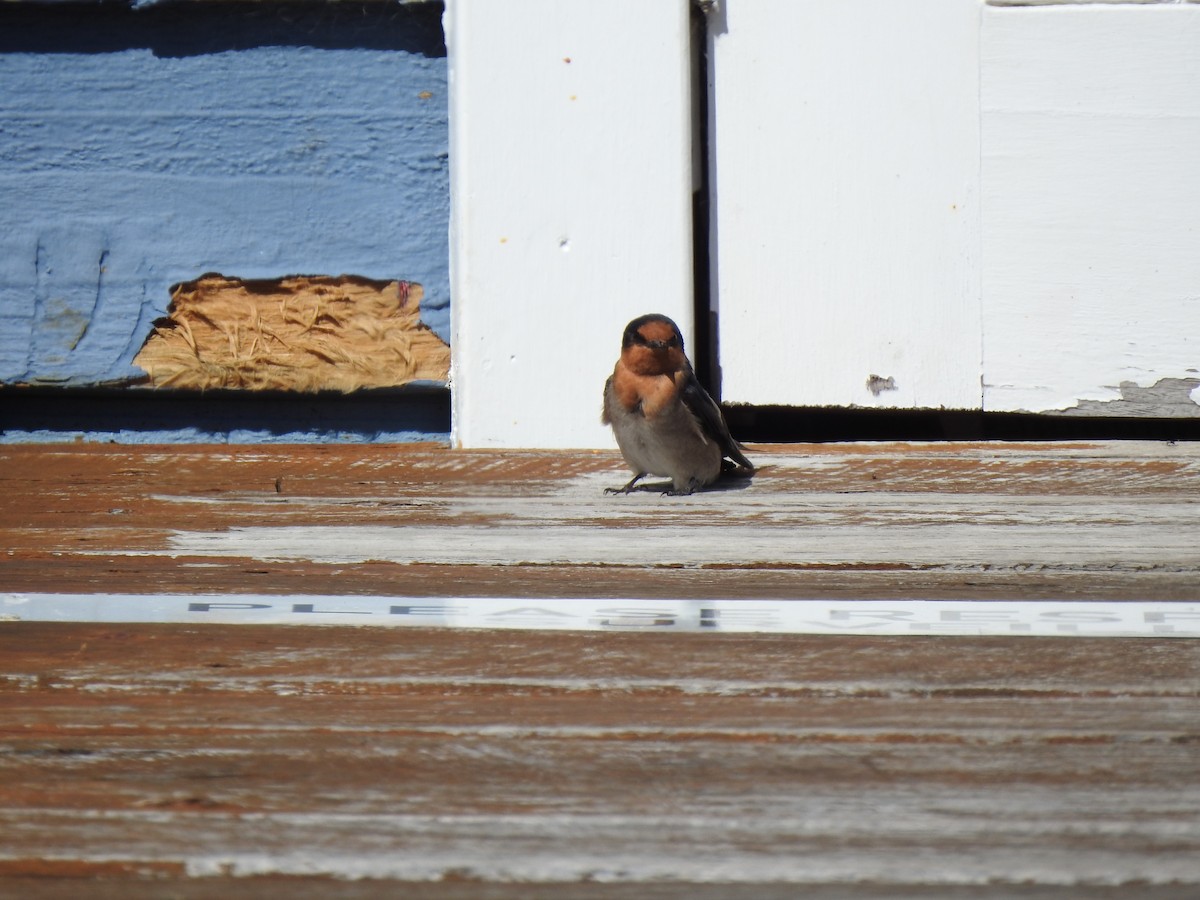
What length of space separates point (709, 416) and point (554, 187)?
25.5 inches

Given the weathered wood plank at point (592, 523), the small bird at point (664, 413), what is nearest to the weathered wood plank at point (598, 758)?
the weathered wood plank at point (592, 523)

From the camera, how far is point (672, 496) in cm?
262

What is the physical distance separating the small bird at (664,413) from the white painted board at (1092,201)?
682 millimetres

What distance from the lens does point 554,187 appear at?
3068 mm

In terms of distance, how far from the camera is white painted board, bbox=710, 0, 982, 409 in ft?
9.97

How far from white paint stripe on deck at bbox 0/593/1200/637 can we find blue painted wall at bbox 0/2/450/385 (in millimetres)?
1583

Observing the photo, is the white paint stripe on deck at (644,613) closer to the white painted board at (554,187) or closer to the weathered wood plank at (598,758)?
the weathered wood plank at (598,758)

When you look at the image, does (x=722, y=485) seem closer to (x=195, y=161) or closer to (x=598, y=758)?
(x=195, y=161)

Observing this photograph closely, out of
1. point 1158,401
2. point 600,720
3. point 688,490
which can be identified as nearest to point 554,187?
point 688,490

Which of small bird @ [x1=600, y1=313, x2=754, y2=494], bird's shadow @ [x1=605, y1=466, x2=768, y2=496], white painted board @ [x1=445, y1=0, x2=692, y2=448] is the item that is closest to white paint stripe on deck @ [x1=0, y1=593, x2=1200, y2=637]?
bird's shadow @ [x1=605, y1=466, x2=768, y2=496]

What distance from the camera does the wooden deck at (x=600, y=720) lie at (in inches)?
36.7

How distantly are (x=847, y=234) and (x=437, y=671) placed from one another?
2010 millimetres

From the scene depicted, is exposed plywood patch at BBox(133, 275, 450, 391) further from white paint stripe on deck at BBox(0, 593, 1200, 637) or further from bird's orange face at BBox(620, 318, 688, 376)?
white paint stripe on deck at BBox(0, 593, 1200, 637)

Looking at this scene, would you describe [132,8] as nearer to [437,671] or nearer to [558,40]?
[558,40]
